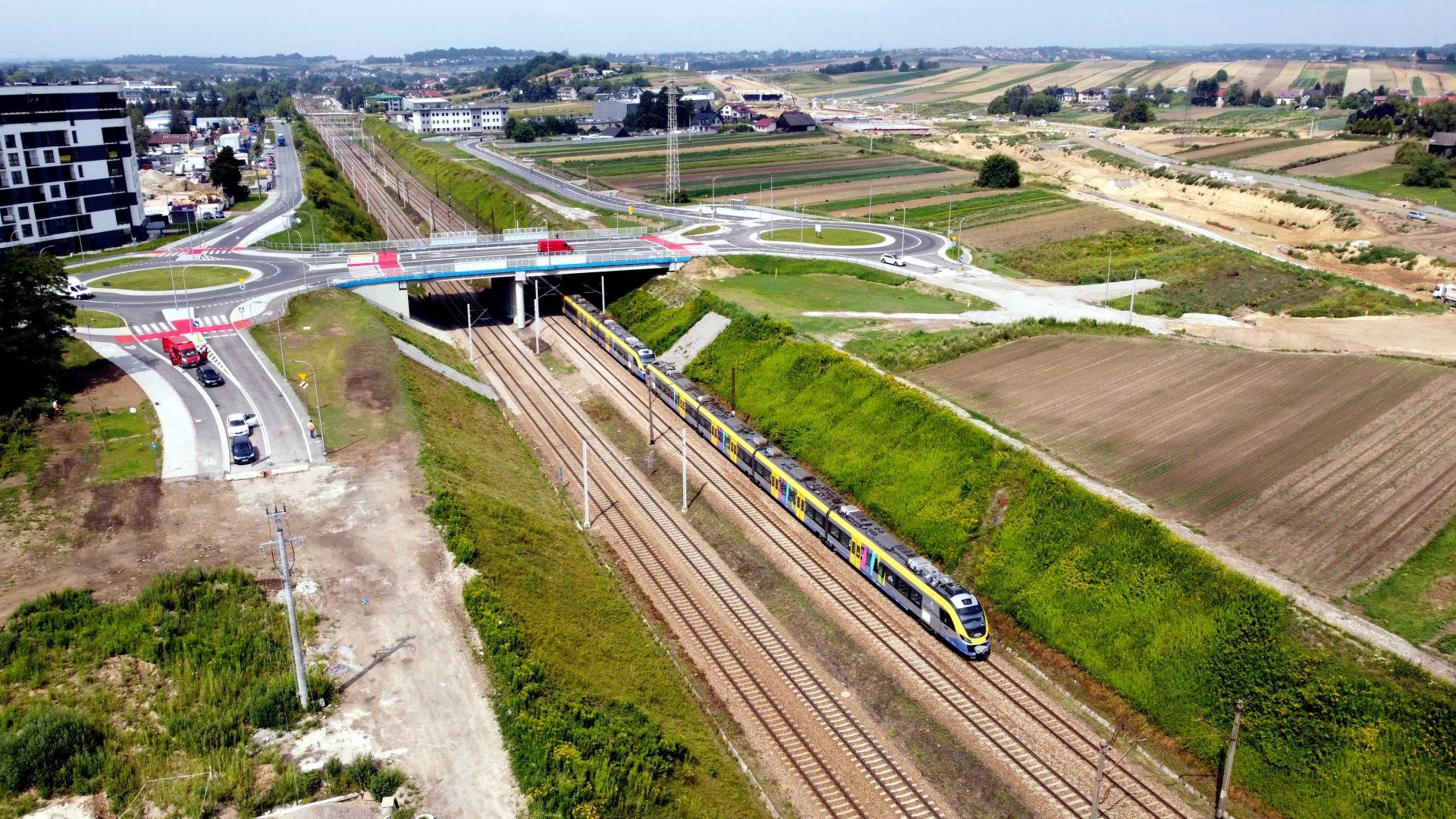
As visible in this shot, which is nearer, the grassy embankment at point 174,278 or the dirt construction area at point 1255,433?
the dirt construction area at point 1255,433

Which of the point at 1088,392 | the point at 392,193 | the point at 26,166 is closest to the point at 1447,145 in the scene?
the point at 1088,392

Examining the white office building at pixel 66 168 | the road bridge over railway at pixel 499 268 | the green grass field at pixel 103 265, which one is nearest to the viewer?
the road bridge over railway at pixel 499 268

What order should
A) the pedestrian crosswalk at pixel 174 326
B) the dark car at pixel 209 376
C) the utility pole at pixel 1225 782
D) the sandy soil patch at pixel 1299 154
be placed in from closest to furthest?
the utility pole at pixel 1225 782
the dark car at pixel 209 376
the pedestrian crosswalk at pixel 174 326
the sandy soil patch at pixel 1299 154

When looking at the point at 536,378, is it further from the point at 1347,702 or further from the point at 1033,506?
the point at 1347,702

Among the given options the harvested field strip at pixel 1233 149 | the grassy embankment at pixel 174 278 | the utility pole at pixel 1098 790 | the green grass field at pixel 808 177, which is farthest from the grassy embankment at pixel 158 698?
the harvested field strip at pixel 1233 149

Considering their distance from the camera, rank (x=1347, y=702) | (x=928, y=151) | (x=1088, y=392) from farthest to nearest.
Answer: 1. (x=928, y=151)
2. (x=1088, y=392)
3. (x=1347, y=702)

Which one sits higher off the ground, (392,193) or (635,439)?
(392,193)

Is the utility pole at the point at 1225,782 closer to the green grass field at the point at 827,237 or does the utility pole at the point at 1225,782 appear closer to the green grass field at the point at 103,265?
the green grass field at the point at 827,237

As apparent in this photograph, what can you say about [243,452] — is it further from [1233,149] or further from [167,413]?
[1233,149]
